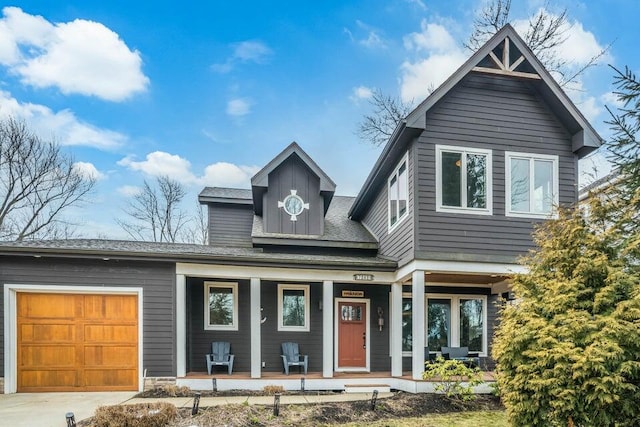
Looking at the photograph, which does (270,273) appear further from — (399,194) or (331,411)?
(331,411)

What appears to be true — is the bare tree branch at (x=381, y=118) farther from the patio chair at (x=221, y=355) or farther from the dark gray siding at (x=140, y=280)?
the dark gray siding at (x=140, y=280)

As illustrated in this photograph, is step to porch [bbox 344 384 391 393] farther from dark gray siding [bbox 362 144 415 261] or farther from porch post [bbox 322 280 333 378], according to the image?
dark gray siding [bbox 362 144 415 261]

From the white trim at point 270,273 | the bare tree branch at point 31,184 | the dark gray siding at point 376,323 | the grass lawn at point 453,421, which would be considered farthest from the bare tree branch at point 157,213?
the grass lawn at point 453,421

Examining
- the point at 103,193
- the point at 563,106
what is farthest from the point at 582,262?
the point at 103,193

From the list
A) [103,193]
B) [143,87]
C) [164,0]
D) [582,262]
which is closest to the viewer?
[582,262]

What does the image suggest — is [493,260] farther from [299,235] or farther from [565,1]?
[565,1]

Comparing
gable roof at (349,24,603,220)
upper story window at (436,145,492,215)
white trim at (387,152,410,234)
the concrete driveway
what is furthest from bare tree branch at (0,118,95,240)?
upper story window at (436,145,492,215)

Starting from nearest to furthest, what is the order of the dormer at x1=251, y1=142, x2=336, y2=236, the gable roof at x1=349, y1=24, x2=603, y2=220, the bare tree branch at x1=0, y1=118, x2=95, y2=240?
the gable roof at x1=349, y1=24, x2=603, y2=220
the dormer at x1=251, y1=142, x2=336, y2=236
the bare tree branch at x1=0, y1=118, x2=95, y2=240

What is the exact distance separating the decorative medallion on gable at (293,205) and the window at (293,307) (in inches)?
77.6

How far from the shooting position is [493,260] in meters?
8.70

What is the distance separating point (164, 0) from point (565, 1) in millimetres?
14792

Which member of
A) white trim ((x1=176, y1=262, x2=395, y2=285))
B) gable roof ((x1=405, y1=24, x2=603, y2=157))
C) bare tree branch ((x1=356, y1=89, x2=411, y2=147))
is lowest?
white trim ((x1=176, y1=262, x2=395, y2=285))

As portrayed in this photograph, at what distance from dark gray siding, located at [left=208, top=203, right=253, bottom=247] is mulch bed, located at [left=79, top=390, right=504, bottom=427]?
6.79 metres

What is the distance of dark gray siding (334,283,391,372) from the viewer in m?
11.2
